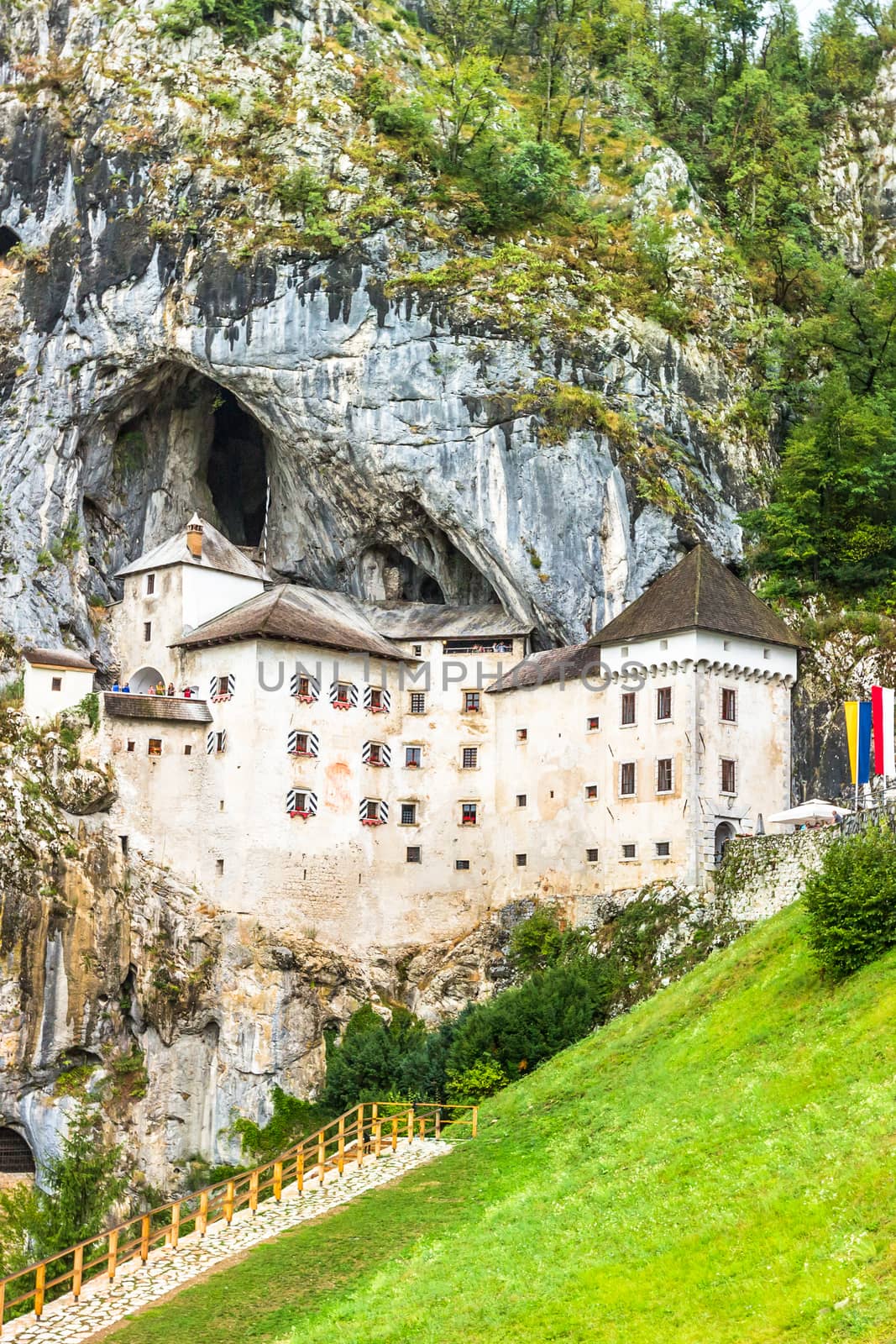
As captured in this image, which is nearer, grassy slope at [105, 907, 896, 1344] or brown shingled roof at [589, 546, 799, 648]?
grassy slope at [105, 907, 896, 1344]

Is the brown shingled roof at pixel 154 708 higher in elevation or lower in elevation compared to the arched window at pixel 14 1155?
higher

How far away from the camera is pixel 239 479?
8031 cm

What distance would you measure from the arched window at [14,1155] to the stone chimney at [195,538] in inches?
957

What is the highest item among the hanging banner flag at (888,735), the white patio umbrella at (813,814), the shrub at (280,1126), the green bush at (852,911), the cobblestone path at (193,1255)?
the hanging banner flag at (888,735)

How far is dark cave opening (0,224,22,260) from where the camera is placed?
Result: 75000 millimetres

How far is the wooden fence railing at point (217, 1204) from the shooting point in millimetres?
30125

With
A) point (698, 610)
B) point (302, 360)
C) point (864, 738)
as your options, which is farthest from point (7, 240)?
point (864, 738)

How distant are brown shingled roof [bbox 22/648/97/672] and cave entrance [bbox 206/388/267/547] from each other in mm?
15092

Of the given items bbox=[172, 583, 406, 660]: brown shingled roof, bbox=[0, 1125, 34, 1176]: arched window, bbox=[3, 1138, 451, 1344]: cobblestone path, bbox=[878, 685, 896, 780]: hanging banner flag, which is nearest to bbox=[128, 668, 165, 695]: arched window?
bbox=[172, 583, 406, 660]: brown shingled roof

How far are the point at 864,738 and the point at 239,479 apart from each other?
37.5 m

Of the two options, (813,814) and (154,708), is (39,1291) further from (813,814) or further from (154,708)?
(154,708)

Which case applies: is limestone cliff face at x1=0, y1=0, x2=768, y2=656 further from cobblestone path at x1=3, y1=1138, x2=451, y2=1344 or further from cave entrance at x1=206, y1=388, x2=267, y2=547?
cobblestone path at x1=3, y1=1138, x2=451, y2=1344

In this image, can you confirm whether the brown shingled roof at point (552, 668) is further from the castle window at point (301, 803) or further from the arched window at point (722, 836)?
the castle window at point (301, 803)

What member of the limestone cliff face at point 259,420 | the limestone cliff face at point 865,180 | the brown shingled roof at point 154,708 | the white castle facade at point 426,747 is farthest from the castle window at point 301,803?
the limestone cliff face at point 865,180
